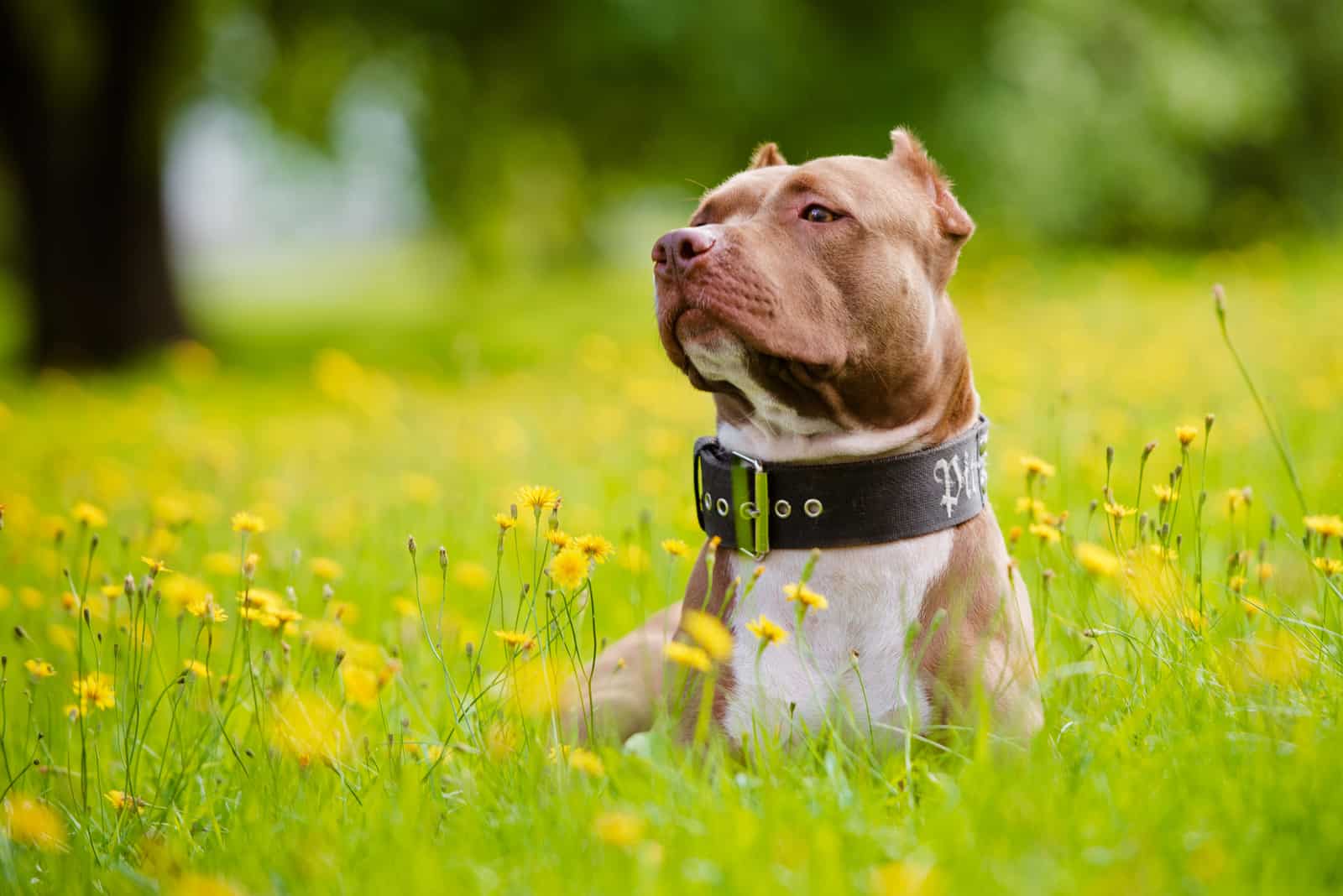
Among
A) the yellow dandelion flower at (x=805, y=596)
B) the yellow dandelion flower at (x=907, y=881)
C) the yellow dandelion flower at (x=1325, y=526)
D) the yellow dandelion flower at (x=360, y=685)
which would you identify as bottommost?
the yellow dandelion flower at (x=360, y=685)

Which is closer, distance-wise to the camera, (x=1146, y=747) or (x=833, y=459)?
(x=1146, y=747)

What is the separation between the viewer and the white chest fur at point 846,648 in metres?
2.40

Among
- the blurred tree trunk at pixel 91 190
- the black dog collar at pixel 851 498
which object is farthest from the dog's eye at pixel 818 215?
the blurred tree trunk at pixel 91 190

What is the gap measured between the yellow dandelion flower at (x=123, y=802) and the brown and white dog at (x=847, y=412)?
1.11m

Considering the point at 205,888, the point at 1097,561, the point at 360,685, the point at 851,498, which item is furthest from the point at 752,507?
the point at 205,888

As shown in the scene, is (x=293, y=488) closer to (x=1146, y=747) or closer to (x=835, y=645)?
(x=835, y=645)

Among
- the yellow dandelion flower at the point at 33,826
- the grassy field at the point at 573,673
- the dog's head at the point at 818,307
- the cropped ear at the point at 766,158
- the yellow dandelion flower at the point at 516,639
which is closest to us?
the grassy field at the point at 573,673

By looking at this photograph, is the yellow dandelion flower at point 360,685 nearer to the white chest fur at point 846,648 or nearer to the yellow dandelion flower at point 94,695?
the yellow dandelion flower at point 94,695

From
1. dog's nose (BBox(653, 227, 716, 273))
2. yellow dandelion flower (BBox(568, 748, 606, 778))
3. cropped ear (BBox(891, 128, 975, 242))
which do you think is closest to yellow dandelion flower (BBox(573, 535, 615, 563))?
yellow dandelion flower (BBox(568, 748, 606, 778))

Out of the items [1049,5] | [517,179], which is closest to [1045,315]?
[1049,5]

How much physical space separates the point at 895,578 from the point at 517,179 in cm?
1430

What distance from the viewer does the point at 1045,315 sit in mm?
9133

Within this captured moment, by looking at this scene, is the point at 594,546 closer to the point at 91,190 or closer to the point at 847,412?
the point at 847,412

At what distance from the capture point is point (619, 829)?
1.75 meters
